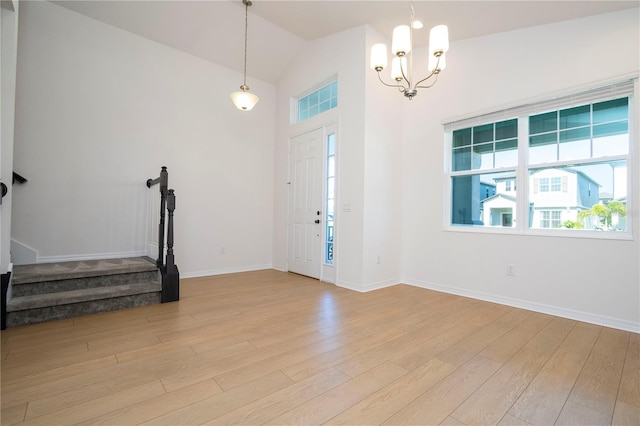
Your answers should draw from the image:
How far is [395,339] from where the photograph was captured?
7.63 ft

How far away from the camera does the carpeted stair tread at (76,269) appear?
278cm

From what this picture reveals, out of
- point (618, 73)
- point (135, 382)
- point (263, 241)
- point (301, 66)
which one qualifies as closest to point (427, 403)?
point (135, 382)

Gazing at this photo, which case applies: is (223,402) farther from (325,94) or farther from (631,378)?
(325,94)

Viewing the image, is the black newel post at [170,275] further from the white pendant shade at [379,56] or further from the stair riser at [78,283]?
the white pendant shade at [379,56]

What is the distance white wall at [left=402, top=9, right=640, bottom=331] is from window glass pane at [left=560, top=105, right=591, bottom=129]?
23 cm

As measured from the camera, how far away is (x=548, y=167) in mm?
3137

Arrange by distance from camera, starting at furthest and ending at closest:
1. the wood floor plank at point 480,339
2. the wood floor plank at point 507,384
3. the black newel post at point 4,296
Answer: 1. the black newel post at point 4,296
2. the wood floor plank at point 480,339
3. the wood floor plank at point 507,384

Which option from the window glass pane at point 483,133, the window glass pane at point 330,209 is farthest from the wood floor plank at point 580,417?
the window glass pane at point 330,209

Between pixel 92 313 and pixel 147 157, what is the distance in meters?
2.26

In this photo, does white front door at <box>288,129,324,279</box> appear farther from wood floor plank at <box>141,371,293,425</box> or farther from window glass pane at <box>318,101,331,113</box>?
wood floor plank at <box>141,371,293,425</box>

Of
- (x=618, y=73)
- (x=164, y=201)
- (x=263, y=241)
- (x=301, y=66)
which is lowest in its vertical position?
(x=263, y=241)

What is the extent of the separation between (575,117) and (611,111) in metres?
0.26

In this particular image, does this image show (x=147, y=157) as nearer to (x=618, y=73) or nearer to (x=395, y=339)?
(x=395, y=339)

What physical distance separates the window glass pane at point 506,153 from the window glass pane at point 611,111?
2.29ft
